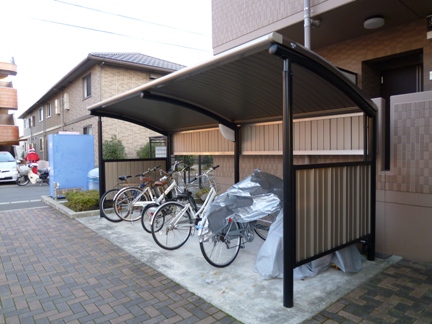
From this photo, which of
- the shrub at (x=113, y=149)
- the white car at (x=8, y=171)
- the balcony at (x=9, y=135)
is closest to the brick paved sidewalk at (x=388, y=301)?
the shrub at (x=113, y=149)

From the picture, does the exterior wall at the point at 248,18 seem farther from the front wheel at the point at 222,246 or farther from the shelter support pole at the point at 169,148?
the front wheel at the point at 222,246

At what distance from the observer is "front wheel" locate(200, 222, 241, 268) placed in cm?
380

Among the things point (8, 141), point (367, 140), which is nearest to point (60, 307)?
point (367, 140)

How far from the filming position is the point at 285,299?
2.89m

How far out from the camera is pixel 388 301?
2969mm

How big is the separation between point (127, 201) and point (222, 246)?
2.79m

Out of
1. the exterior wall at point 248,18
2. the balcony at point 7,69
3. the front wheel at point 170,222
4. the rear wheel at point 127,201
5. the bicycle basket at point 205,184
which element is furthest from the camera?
the balcony at point 7,69

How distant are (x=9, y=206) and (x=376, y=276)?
8.89m

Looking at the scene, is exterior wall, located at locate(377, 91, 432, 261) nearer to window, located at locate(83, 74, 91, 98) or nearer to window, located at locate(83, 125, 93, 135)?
window, located at locate(83, 125, 93, 135)

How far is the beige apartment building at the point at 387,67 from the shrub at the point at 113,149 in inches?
302

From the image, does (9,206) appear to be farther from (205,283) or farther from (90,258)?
(205,283)

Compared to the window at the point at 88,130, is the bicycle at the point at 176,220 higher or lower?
lower

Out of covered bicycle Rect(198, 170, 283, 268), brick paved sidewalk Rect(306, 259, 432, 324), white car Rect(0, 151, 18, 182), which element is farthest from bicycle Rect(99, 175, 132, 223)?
white car Rect(0, 151, 18, 182)

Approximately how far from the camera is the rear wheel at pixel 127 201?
19.8 feet
